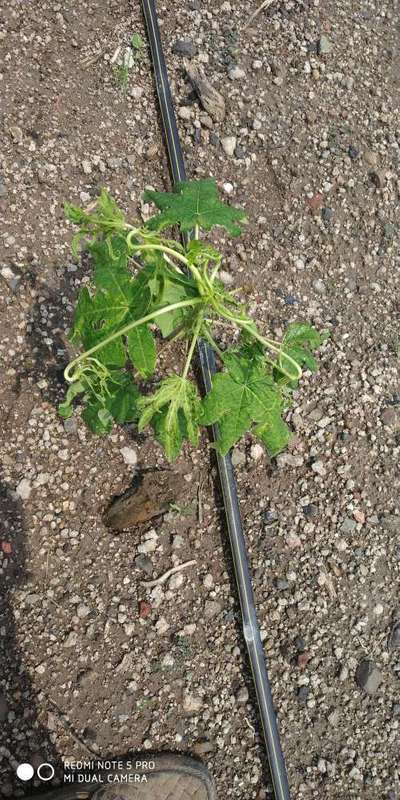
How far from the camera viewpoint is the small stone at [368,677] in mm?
2072

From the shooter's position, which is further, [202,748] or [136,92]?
[136,92]

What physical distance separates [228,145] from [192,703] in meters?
2.00

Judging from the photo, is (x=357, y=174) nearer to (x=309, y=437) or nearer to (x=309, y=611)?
(x=309, y=437)

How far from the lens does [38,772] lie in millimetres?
1838

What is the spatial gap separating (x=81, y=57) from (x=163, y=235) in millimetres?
829

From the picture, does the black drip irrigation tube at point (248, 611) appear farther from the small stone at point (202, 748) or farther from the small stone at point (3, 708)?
the small stone at point (3, 708)

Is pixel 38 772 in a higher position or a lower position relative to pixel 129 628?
lower

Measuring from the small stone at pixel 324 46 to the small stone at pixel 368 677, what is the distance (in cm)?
244

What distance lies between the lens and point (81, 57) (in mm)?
2582

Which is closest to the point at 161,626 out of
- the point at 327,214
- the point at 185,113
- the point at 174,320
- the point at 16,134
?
the point at 174,320

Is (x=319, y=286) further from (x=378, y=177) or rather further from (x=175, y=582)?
(x=175, y=582)

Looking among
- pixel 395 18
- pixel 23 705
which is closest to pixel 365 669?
pixel 23 705

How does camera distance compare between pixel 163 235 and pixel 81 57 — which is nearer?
pixel 163 235

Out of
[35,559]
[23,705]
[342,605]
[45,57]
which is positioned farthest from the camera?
[45,57]
